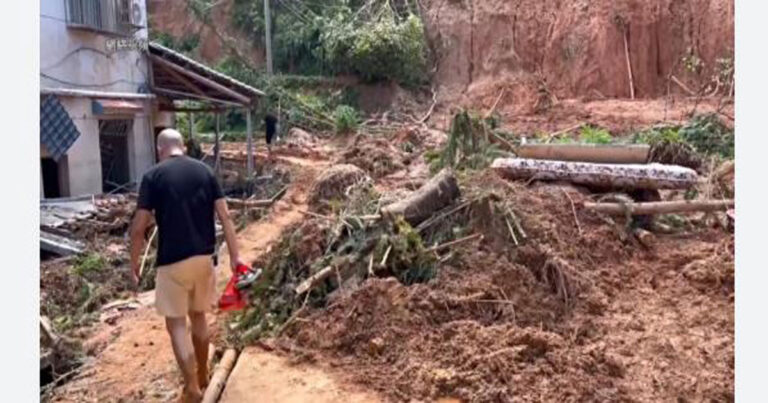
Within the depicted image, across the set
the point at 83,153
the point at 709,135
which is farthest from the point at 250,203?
the point at 709,135

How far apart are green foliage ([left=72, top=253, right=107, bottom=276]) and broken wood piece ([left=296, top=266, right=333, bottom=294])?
399 cm

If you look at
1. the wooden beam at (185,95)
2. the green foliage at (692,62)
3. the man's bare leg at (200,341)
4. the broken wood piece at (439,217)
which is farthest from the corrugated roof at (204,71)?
the green foliage at (692,62)

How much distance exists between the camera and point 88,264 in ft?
28.6

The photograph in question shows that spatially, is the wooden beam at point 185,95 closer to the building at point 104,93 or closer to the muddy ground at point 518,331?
the building at point 104,93

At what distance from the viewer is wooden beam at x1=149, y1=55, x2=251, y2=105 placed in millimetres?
14266

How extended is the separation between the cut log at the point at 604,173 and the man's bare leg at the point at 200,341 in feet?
17.0

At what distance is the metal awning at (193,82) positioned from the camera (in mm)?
14523

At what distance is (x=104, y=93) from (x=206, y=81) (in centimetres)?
214

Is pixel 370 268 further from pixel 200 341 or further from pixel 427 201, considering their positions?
pixel 200 341

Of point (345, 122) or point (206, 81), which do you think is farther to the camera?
point (345, 122)

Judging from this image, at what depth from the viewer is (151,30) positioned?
28828 millimetres

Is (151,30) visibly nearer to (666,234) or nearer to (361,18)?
(361,18)

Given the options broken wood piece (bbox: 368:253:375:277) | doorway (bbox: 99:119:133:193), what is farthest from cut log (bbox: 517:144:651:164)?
doorway (bbox: 99:119:133:193)

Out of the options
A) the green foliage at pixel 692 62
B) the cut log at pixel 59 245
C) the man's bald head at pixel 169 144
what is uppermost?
the green foliage at pixel 692 62
